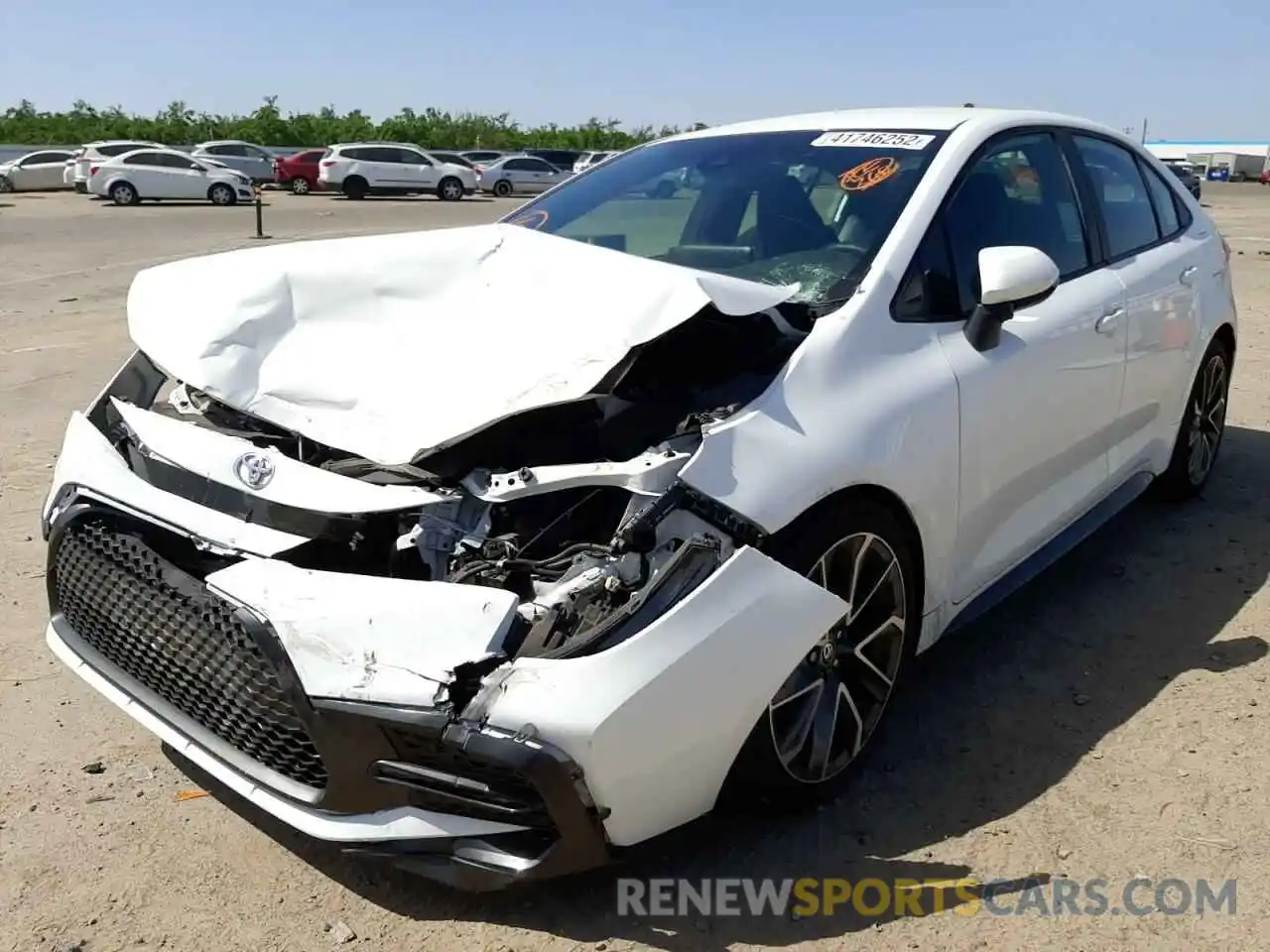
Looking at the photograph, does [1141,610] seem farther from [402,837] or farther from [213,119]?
[213,119]

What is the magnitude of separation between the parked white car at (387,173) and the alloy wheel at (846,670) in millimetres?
33135

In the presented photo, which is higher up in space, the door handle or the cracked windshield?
the cracked windshield

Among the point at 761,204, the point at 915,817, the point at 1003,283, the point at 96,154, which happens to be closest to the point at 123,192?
the point at 96,154

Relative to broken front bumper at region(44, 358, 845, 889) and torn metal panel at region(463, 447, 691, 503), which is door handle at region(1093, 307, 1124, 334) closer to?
broken front bumper at region(44, 358, 845, 889)

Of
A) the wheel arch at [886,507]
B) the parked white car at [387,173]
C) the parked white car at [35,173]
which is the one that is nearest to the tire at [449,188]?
the parked white car at [387,173]

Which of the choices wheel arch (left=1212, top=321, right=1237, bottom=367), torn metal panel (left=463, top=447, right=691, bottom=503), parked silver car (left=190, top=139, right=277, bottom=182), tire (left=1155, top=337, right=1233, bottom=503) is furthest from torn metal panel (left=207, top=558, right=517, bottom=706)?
parked silver car (left=190, top=139, right=277, bottom=182)

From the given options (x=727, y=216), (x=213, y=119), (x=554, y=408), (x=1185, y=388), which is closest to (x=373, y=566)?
(x=554, y=408)

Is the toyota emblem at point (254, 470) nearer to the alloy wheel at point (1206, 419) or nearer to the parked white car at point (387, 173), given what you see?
the alloy wheel at point (1206, 419)

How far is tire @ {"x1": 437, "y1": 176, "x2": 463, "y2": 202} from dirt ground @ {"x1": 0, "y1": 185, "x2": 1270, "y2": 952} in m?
31.4

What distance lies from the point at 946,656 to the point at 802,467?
5.02ft

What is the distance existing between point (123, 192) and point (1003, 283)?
31399 millimetres

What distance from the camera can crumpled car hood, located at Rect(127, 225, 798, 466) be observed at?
8.98 feet

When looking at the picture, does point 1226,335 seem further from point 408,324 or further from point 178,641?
point 178,641

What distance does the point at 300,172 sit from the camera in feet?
116
